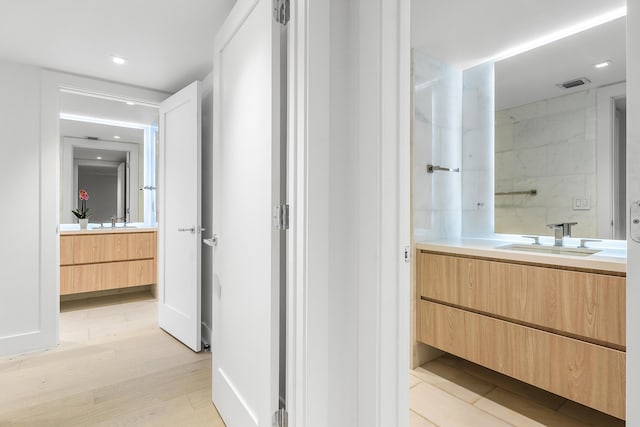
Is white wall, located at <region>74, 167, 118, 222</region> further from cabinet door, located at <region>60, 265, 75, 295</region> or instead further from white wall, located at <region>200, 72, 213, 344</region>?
white wall, located at <region>200, 72, 213, 344</region>

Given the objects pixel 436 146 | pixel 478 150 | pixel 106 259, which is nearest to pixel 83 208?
pixel 106 259

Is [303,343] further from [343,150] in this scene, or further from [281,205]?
[343,150]

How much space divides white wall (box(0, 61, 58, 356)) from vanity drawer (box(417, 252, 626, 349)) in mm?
2909

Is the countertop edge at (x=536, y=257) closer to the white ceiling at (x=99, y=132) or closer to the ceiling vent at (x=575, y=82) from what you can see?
the ceiling vent at (x=575, y=82)

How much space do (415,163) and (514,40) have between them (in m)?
0.98

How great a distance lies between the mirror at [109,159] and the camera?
3.44 metres

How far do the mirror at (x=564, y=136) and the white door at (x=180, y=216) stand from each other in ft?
7.28

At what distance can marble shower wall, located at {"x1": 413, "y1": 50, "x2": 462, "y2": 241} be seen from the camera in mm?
2223

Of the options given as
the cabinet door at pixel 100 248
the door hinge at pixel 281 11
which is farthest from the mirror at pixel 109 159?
the door hinge at pixel 281 11

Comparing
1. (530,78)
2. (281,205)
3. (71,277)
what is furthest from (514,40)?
(71,277)

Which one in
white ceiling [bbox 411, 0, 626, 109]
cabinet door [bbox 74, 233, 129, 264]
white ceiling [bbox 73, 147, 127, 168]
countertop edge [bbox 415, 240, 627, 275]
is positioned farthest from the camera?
white ceiling [bbox 73, 147, 127, 168]

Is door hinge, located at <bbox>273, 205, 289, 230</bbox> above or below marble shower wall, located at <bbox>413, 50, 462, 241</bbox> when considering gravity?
below

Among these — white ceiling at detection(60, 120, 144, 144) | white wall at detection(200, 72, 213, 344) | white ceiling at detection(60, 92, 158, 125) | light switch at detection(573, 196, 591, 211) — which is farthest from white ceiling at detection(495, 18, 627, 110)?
white ceiling at detection(60, 120, 144, 144)
